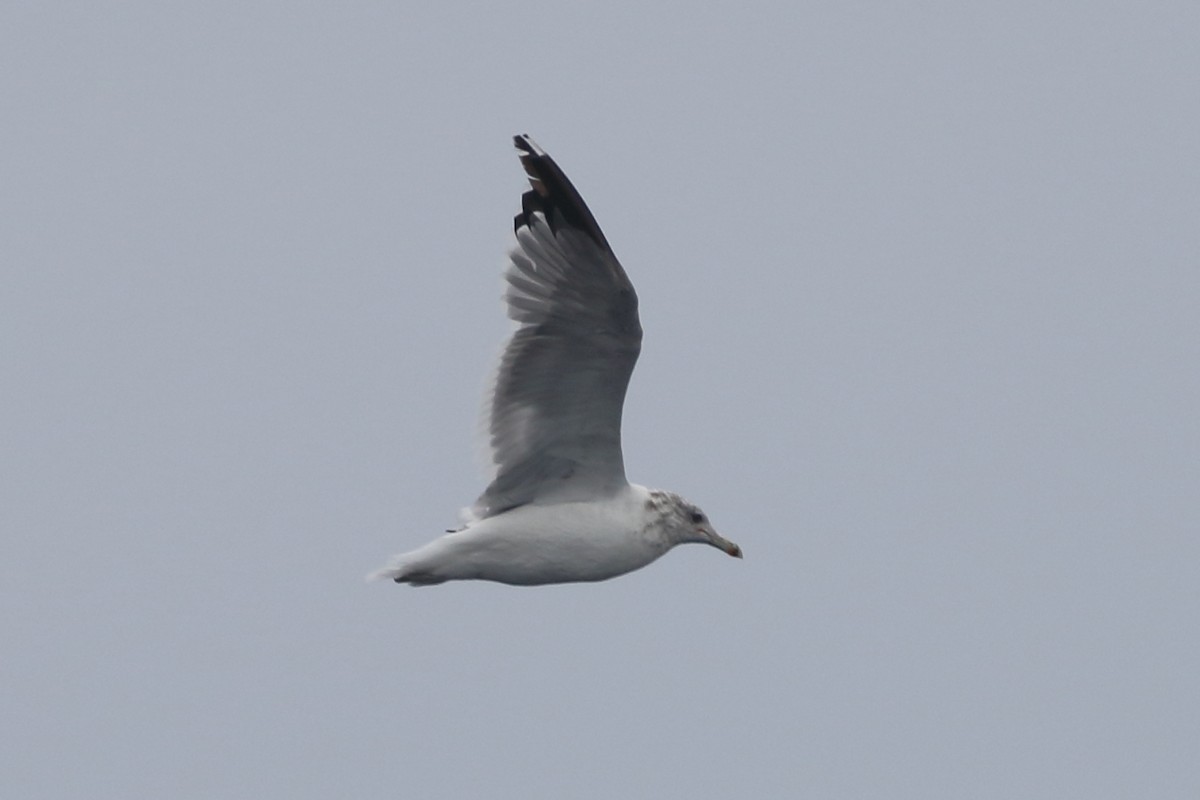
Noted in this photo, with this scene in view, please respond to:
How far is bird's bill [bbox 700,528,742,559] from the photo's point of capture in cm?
1528

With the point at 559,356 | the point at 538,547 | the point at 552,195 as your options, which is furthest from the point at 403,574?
the point at 552,195

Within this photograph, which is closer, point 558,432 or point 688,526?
point 558,432

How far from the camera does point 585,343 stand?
13.9 m

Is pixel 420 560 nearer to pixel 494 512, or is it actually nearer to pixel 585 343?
pixel 494 512

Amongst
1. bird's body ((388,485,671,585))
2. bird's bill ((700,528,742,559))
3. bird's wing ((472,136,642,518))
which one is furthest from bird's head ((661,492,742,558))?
bird's wing ((472,136,642,518))

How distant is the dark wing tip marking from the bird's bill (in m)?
2.58

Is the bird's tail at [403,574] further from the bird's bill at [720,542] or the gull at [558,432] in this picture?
the bird's bill at [720,542]

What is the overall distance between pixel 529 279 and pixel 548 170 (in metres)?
0.71

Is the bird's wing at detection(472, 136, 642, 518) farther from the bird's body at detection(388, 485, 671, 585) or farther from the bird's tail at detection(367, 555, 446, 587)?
the bird's tail at detection(367, 555, 446, 587)

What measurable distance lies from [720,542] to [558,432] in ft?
5.30

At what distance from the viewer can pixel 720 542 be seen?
15367 mm

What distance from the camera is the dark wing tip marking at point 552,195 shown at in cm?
1370

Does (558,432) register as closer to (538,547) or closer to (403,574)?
(538,547)

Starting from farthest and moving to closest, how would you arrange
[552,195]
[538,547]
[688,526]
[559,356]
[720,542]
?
[720,542], [688,526], [538,547], [559,356], [552,195]
